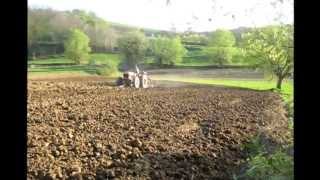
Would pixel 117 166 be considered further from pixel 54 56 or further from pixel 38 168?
pixel 54 56

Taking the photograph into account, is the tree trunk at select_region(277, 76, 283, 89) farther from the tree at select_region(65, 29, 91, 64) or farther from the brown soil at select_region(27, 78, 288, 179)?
the tree at select_region(65, 29, 91, 64)

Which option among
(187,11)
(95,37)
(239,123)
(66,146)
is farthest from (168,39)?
(66,146)

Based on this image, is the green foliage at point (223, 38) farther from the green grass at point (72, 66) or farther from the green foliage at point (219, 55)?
the green grass at point (72, 66)

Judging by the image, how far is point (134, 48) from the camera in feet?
4.25

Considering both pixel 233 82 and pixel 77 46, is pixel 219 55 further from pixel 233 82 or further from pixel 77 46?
pixel 77 46

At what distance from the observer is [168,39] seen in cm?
129

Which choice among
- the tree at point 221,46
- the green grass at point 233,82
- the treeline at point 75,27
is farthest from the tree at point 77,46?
the tree at point 221,46

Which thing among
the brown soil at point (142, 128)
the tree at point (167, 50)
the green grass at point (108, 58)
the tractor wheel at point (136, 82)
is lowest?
the brown soil at point (142, 128)

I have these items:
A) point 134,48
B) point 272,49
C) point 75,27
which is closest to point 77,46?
point 75,27

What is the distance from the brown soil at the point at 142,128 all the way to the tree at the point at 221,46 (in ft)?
0.32

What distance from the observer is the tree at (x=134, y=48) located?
4.25ft

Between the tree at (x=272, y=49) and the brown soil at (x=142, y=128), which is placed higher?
the tree at (x=272, y=49)

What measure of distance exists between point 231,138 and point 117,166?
338 millimetres

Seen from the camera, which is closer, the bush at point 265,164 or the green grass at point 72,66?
the bush at point 265,164
